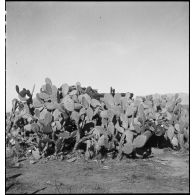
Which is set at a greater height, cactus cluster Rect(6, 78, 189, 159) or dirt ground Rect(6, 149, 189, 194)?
cactus cluster Rect(6, 78, 189, 159)

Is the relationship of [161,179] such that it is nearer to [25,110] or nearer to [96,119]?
[96,119]

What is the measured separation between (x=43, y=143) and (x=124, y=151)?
58.0 inches

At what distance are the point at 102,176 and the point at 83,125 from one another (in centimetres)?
149

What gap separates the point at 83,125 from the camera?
5.92 m

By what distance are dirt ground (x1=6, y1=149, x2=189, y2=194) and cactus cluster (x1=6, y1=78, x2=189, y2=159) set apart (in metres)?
0.34

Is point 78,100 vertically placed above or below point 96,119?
above

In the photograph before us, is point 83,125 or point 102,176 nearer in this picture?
point 102,176

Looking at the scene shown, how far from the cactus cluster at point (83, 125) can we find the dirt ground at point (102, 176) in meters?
0.34

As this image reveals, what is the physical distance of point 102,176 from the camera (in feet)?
15.1

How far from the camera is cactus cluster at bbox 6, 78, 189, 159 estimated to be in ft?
18.2

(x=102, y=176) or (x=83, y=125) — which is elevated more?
(x=83, y=125)
